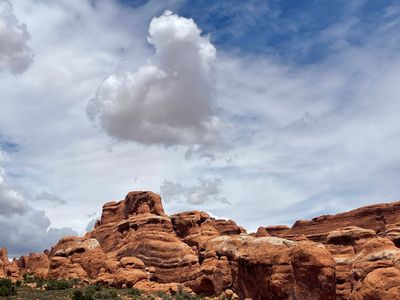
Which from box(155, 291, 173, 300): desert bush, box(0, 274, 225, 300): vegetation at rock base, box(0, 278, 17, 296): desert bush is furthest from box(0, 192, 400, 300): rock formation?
box(0, 278, 17, 296): desert bush

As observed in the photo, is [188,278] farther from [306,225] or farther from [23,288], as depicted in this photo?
[306,225]

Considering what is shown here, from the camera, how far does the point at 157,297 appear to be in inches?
1738

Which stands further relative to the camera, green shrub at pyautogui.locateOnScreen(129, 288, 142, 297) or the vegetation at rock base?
green shrub at pyautogui.locateOnScreen(129, 288, 142, 297)

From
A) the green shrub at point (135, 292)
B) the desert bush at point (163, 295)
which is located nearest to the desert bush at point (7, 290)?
the green shrub at point (135, 292)

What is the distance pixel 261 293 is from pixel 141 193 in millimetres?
56196

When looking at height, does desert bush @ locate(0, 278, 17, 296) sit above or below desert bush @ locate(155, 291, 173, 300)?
above

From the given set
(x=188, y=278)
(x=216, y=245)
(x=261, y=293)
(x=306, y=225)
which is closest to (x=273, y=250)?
(x=261, y=293)

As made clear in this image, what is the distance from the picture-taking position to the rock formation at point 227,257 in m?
28.7

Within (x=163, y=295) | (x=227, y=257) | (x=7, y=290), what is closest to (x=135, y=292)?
(x=163, y=295)

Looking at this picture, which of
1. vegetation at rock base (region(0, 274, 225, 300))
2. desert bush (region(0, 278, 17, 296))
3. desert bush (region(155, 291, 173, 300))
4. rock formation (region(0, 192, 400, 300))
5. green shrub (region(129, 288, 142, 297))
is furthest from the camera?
green shrub (region(129, 288, 142, 297))

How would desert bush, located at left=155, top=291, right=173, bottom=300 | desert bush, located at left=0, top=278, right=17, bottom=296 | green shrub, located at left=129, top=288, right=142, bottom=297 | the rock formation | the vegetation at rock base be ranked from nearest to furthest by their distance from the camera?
the rock formation, the vegetation at rock base, desert bush, located at left=0, top=278, right=17, bottom=296, desert bush, located at left=155, top=291, right=173, bottom=300, green shrub, located at left=129, top=288, right=142, bottom=297

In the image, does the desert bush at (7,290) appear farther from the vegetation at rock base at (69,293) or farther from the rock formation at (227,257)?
the rock formation at (227,257)

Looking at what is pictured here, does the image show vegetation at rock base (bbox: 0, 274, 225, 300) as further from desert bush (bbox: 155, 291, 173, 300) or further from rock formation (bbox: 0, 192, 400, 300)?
rock formation (bbox: 0, 192, 400, 300)

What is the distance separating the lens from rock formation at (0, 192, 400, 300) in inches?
1130
